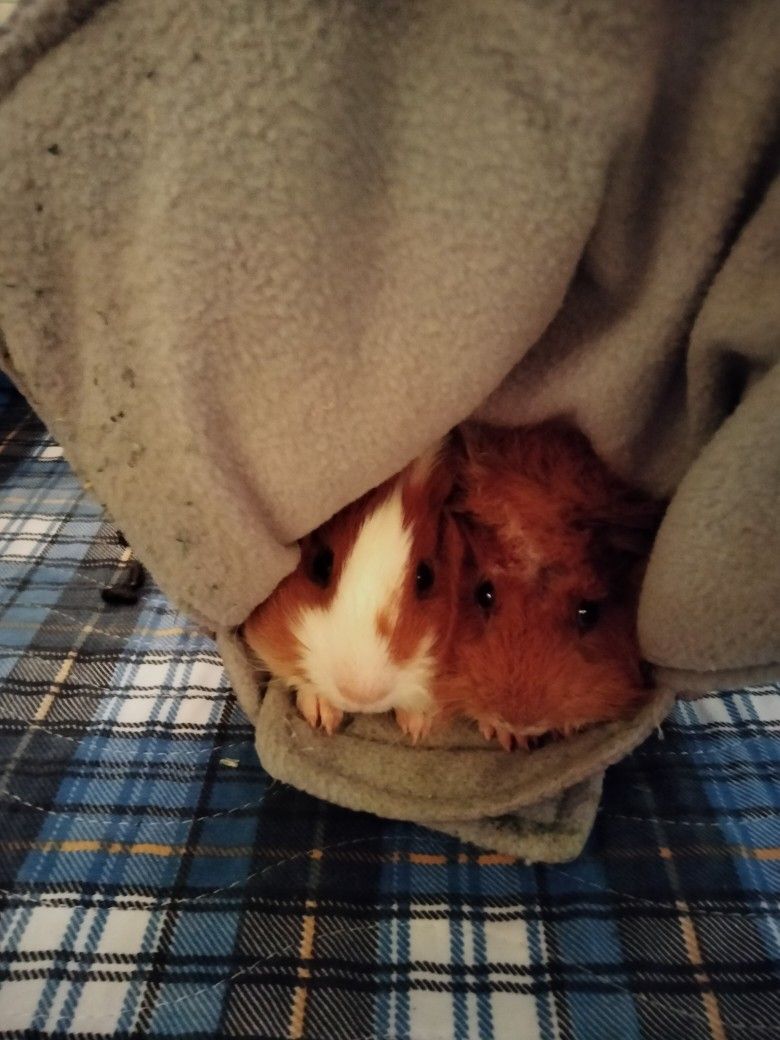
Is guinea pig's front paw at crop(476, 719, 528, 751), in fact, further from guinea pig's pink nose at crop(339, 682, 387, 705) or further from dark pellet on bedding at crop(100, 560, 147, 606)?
dark pellet on bedding at crop(100, 560, 147, 606)

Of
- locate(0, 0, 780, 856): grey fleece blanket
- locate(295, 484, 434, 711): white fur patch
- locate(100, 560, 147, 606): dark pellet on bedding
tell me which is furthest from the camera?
locate(100, 560, 147, 606): dark pellet on bedding

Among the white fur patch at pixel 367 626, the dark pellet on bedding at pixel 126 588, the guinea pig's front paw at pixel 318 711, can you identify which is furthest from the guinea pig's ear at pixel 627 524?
the dark pellet on bedding at pixel 126 588

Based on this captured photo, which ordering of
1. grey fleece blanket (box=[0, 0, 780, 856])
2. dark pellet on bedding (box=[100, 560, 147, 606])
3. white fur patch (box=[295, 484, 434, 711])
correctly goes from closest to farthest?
grey fleece blanket (box=[0, 0, 780, 856]), white fur patch (box=[295, 484, 434, 711]), dark pellet on bedding (box=[100, 560, 147, 606])

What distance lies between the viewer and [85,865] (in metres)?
0.55

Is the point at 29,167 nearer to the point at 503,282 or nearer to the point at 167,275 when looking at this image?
the point at 167,275

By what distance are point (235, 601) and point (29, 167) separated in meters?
0.24

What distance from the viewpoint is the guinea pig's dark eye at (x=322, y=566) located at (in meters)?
0.47

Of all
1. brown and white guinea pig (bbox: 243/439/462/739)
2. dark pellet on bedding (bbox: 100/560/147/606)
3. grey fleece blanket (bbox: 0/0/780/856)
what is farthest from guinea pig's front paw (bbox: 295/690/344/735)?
dark pellet on bedding (bbox: 100/560/147/606)

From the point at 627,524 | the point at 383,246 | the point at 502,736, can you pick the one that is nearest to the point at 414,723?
the point at 502,736

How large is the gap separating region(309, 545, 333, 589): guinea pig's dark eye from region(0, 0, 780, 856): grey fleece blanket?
6 cm

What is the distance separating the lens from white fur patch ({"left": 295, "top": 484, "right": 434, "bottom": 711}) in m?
0.44

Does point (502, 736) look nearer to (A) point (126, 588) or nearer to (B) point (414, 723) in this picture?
(B) point (414, 723)

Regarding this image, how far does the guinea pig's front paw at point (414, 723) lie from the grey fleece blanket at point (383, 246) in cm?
17

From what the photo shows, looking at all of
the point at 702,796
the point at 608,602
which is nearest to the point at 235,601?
the point at 608,602
